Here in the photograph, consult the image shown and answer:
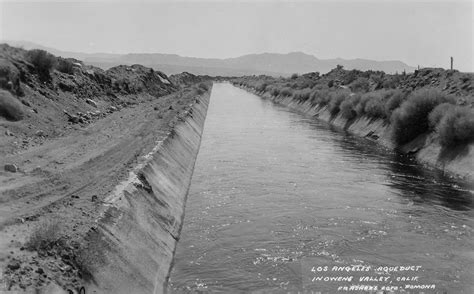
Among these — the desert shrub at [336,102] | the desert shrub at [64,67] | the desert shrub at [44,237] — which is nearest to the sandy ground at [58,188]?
the desert shrub at [44,237]

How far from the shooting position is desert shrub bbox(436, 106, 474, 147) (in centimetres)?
2202

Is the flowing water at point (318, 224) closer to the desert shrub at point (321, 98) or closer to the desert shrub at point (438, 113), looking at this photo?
the desert shrub at point (438, 113)

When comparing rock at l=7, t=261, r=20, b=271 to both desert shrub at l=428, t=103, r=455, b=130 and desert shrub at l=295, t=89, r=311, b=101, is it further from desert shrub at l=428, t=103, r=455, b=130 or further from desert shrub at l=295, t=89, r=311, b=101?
desert shrub at l=295, t=89, r=311, b=101

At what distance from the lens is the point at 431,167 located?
24.0m

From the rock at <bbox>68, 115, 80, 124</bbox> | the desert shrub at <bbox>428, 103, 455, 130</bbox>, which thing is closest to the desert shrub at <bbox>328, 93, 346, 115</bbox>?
the desert shrub at <bbox>428, 103, 455, 130</bbox>

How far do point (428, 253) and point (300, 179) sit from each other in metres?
9.56

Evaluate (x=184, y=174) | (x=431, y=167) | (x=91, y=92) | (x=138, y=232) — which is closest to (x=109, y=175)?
(x=138, y=232)

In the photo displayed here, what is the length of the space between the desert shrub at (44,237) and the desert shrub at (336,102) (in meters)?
39.2

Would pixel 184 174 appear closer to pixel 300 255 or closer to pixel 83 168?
pixel 83 168

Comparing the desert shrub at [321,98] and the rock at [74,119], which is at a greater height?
the desert shrub at [321,98]

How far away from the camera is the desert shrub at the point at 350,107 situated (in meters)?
40.5

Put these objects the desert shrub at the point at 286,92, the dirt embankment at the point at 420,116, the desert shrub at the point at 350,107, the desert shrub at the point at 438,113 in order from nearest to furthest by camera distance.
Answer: the dirt embankment at the point at 420,116
the desert shrub at the point at 438,113
the desert shrub at the point at 350,107
the desert shrub at the point at 286,92

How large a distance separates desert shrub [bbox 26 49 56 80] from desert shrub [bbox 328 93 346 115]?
2780 centimetres

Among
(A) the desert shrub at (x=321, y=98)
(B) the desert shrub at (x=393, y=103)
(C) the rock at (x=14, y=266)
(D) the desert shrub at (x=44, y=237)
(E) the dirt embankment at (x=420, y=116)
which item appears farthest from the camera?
(A) the desert shrub at (x=321, y=98)
